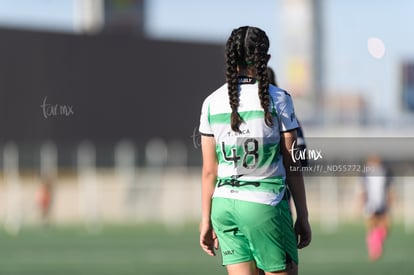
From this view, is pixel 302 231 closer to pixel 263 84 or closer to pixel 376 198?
pixel 263 84

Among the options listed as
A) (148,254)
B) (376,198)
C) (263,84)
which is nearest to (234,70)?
(263,84)

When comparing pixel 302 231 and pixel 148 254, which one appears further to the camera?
pixel 148 254

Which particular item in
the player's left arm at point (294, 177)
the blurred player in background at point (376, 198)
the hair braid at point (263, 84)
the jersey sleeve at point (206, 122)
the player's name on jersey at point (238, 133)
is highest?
the hair braid at point (263, 84)

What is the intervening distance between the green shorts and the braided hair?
45cm

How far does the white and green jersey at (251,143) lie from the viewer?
7215 mm

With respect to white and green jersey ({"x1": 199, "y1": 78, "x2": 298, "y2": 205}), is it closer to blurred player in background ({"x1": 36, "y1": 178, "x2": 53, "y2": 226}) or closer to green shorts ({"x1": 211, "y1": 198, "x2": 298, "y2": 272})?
green shorts ({"x1": 211, "y1": 198, "x2": 298, "y2": 272})

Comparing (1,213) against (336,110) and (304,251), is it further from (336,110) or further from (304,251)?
(336,110)

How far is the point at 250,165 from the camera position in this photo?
7.25m

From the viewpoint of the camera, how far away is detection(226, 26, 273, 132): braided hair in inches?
284

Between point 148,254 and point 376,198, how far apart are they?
4.36m

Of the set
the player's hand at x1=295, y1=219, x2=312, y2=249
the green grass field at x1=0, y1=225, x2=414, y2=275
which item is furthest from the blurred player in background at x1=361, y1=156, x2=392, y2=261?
the player's hand at x1=295, y1=219, x2=312, y2=249

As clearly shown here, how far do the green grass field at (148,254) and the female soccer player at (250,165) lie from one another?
11163mm

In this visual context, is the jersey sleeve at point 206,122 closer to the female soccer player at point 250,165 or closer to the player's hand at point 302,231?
the female soccer player at point 250,165

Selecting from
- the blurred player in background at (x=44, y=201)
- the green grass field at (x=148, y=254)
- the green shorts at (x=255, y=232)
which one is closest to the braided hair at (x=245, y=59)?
the green shorts at (x=255, y=232)
